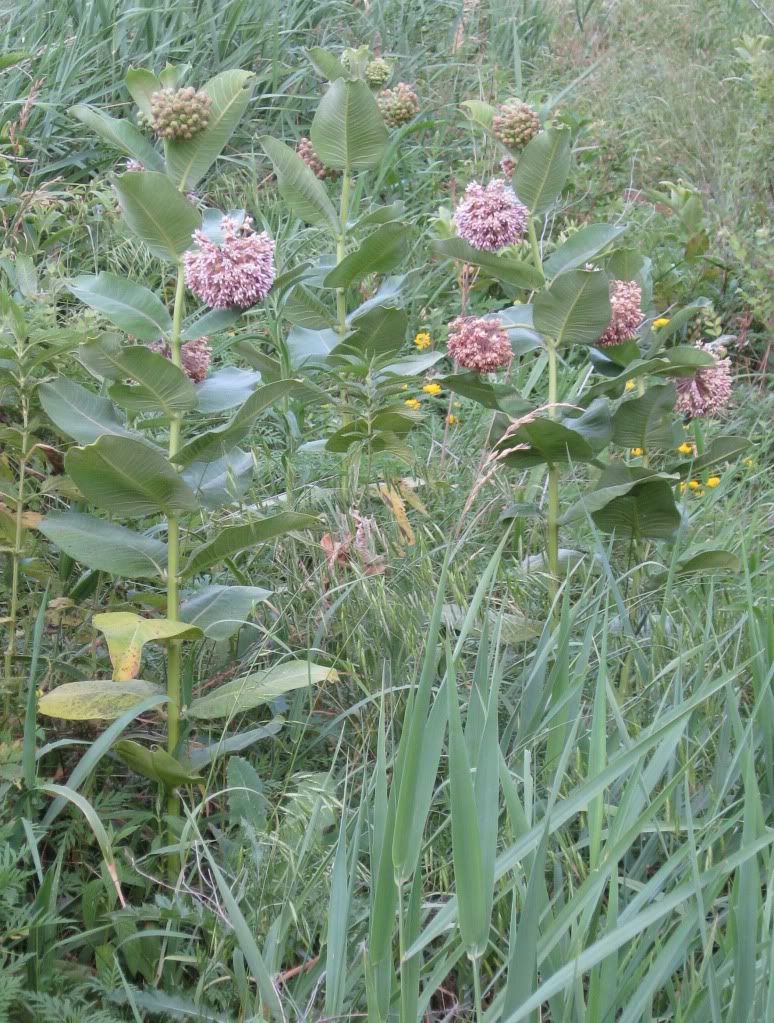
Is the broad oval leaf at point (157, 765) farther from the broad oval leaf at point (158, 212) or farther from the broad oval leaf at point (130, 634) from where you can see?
the broad oval leaf at point (158, 212)

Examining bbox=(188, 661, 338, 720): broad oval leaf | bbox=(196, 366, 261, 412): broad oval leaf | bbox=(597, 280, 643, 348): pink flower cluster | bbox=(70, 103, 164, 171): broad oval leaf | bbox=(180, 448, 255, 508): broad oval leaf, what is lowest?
bbox=(188, 661, 338, 720): broad oval leaf

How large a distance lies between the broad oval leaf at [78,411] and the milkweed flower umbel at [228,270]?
26cm

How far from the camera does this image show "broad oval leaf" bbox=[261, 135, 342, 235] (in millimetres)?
2525

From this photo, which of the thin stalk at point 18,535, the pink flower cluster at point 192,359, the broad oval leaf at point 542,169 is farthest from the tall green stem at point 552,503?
the thin stalk at point 18,535

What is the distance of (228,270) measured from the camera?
6.17 ft

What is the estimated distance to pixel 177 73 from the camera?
194 centimetres

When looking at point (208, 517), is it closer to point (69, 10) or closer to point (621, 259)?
point (621, 259)

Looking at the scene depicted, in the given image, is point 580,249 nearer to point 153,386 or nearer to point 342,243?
point 342,243

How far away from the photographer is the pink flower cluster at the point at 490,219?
7.32 ft

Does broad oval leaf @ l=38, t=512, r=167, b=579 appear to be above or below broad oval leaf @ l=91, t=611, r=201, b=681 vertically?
above

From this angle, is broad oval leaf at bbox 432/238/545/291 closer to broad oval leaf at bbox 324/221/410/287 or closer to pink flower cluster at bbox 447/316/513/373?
pink flower cluster at bbox 447/316/513/373

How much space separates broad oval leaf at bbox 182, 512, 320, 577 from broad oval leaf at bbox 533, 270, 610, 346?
658 millimetres

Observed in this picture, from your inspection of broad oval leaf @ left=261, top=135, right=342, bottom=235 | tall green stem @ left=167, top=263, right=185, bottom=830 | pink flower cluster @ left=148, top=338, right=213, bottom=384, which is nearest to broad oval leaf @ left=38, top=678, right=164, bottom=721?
tall green stem @ left=167, top=263, right=185, bottom=830

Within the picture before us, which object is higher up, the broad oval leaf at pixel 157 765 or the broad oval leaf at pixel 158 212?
the broad oval leaf at pixel 158 212
